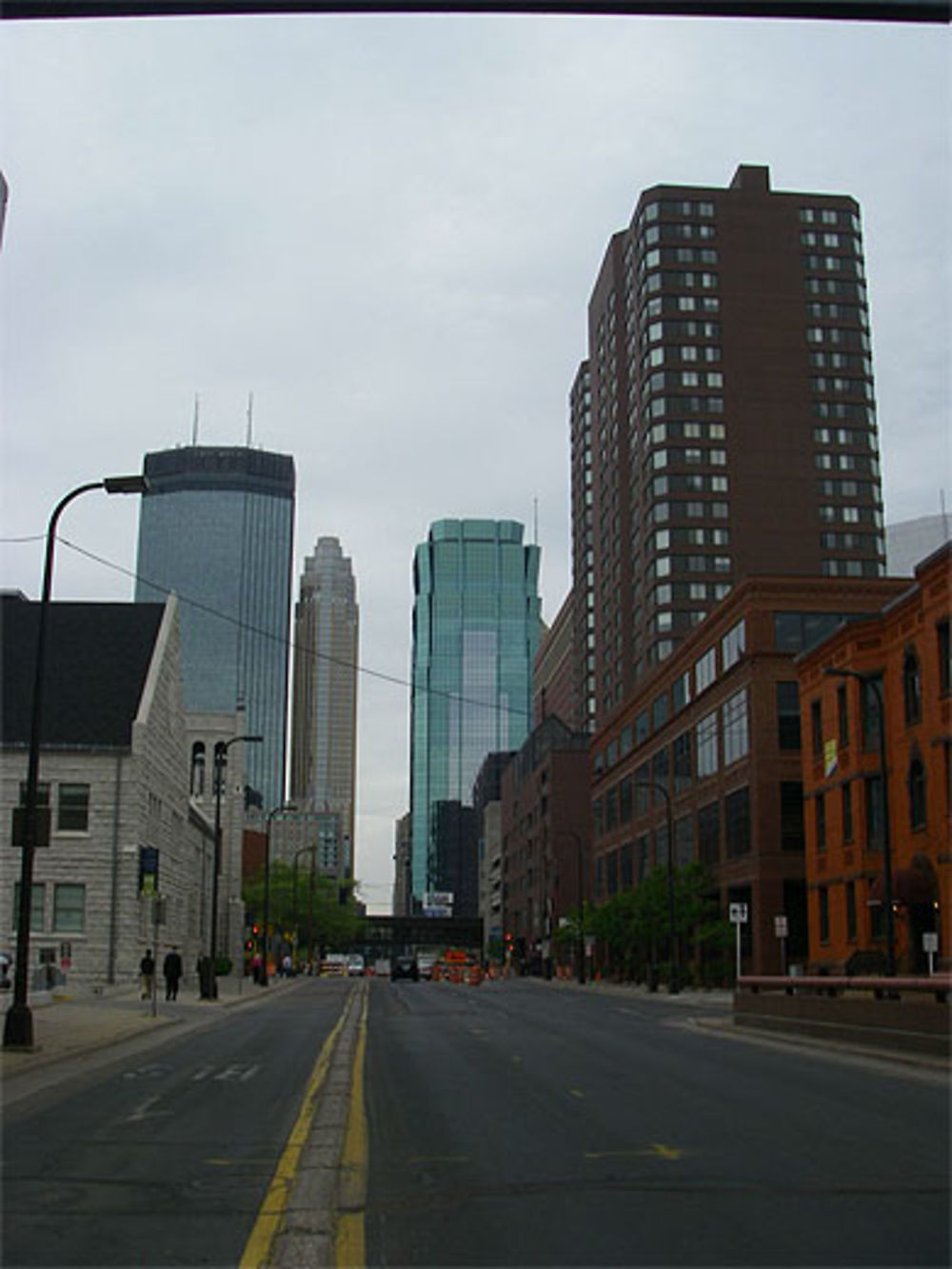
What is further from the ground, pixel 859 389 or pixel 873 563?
pixel 859 389

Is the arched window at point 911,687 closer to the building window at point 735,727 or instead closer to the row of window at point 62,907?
the building window at point 735,727

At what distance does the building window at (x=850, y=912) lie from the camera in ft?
170

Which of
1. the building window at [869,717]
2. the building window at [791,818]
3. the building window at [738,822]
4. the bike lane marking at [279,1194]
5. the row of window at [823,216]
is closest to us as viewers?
the bike lane marking at [279,1194]

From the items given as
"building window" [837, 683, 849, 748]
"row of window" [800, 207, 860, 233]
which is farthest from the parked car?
"row of window" [800, 207, 860, 233]

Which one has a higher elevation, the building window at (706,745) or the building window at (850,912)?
the building window at (706,745)

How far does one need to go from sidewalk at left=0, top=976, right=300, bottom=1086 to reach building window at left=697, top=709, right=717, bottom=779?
28524mm

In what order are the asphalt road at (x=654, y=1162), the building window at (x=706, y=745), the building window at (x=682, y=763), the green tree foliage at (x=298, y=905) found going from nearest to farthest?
the asphalt road at (x=654, y=1162) < the building window at (x=706, y=745) < the building window at (x=682, y=763) < the green tree foliage at (x=298, y=905)

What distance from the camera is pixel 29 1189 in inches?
385

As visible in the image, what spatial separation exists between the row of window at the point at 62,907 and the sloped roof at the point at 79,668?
19.6ft

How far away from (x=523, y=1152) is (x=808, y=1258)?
157 inches

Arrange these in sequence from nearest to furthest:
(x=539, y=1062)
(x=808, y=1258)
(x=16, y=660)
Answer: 1. (x=808, y=1258)
2. (x=539, y=1062)
3. (x=16, y=660)

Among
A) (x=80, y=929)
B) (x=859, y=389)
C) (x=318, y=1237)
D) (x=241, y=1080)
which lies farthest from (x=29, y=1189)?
(x=859, y=389)

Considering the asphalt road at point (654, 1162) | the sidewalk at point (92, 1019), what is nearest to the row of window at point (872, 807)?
the sidewalk at point (92, 1019)

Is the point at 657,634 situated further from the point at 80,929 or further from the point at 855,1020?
the point at 855,1020
